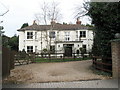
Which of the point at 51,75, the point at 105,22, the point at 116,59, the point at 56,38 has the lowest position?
the point at 51,75

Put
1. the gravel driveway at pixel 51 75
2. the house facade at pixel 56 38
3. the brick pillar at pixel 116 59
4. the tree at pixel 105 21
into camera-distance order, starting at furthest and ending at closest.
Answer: the house facade at pixel 56 38 < the tree at pixel 105 21 < the brick pillar at pixel 116 59 < the gravel driveway at pixel 51 75

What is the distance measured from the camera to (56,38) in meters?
35.8

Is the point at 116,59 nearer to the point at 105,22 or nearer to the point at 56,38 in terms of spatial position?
the point at 105,22

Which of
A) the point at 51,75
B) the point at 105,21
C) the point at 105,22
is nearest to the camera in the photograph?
the point at 51,75

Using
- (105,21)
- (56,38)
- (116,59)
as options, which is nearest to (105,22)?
(105,21)

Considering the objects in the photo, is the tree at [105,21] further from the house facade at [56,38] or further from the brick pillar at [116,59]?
the house facade at [56,38]

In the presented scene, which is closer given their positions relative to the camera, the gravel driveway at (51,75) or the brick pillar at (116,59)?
the gravel driveway at (51,75)

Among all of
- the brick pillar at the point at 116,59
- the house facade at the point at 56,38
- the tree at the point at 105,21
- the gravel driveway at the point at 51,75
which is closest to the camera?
the gravel driveway at the point at 51,75

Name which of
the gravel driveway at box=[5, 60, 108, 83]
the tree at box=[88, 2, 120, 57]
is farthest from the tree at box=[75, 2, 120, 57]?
the gravel driveway at box=[5, 60, 108, 83]

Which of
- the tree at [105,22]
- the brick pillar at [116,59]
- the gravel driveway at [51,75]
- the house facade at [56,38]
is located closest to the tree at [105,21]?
the tree at [105,22]

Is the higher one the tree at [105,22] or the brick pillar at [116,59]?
the tree at [105,22]

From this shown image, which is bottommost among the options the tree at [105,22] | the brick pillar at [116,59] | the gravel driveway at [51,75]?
the gravel driveway at [51,75]

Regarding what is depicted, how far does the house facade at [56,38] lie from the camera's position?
35062 mm

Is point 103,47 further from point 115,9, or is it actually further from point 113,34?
point 115,9
